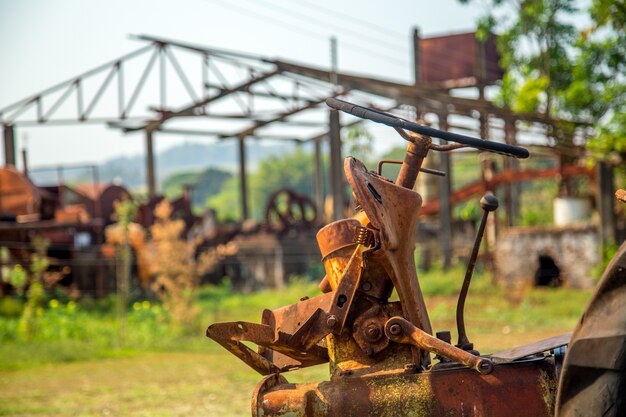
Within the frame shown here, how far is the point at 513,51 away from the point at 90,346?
1432 centimetres

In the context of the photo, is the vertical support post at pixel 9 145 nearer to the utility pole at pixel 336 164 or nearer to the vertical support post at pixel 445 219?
the vertical support post at pixel 445 219

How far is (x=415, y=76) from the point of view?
88.3ft

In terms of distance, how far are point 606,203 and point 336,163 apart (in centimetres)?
514

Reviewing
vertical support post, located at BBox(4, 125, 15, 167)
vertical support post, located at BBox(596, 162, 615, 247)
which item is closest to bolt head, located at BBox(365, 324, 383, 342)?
vertical support post, located at BBox(596, 162, 615, 247)

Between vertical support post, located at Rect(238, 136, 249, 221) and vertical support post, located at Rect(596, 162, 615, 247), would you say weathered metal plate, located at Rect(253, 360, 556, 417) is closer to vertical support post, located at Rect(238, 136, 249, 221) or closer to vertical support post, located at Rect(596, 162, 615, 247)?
vertical support post, located at Rect(596, 162, 615, 247)

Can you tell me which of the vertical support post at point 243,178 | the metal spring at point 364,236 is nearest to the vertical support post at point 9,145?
the vertical support post at point 243,178

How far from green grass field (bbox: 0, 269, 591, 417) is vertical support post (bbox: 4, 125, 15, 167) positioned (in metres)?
7.26

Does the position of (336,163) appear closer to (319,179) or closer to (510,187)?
(510,187)

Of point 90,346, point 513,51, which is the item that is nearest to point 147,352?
point 90,346

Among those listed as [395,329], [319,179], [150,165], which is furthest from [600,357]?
[319,179]

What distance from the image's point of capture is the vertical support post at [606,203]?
18.5m

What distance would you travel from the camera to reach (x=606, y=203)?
18.9 metres

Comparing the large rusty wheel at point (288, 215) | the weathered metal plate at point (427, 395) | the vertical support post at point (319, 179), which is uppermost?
the vertical support post at point (319, 179)

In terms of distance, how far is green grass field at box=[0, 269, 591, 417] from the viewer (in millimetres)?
10265
